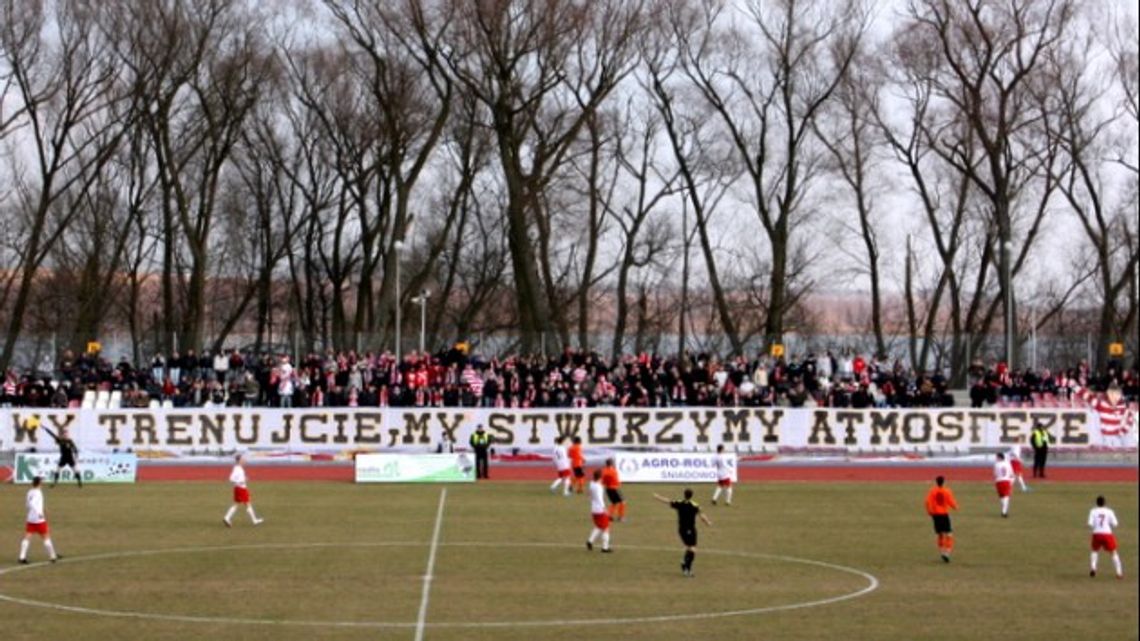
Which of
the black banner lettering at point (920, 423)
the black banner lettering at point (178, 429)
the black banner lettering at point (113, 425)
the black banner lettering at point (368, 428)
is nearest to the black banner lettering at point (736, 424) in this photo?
the black banner lettering at point (920, 423)

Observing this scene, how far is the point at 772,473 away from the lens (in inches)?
2222

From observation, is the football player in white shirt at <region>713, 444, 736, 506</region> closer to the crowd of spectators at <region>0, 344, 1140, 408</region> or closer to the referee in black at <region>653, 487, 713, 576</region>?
the referee in black at <region>653, 487, 713, 576</region>

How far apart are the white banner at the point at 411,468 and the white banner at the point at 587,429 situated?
5234 mm

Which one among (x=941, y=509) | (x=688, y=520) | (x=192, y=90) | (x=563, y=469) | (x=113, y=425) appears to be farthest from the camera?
(x=192, y=90)

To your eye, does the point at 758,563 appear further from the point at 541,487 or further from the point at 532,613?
the point at 541,487

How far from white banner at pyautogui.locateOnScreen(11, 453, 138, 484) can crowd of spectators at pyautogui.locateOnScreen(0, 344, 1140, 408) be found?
6.62 m

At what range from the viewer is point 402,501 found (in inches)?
1779

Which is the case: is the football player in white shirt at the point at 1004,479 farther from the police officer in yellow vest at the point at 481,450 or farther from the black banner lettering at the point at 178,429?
the black banner lettering at the point at 178,429

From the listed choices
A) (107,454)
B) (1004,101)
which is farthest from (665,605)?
(1004,101)

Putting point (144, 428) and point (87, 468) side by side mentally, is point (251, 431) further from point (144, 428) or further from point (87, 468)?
point (87, 468)

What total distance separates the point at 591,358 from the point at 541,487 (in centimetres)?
1359

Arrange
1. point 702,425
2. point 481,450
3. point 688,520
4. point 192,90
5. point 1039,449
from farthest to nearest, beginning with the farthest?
point 192,90 < point 702,425 < point 1039,449 < point 481,450 < point 688,520

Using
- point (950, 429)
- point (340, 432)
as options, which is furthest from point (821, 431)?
point (340, 432)

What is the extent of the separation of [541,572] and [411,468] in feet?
77.7
